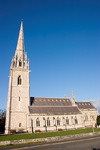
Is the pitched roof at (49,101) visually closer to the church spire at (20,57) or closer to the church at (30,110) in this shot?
the church at (30,110)

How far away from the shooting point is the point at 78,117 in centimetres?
4675

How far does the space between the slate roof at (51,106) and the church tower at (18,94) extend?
11.1ft

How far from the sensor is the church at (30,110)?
40.0m

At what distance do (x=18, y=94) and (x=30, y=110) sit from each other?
7052mm

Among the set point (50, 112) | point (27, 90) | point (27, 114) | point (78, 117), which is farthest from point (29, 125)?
point (78, 117)

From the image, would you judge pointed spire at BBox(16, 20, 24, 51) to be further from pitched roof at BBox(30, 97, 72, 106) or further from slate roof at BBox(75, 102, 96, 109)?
slate roof at BBox(75, 102, 96, 109)

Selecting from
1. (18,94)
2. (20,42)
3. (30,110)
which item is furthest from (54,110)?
(20,42)

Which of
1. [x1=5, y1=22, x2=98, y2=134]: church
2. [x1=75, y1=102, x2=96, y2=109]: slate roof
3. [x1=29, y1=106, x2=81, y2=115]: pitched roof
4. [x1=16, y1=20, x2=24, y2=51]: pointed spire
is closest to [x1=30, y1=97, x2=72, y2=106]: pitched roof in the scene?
[x1=5, y1=22, x2=98, y2=134]: church

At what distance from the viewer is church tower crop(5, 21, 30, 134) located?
39.8m

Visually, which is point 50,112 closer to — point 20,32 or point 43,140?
point 43,140

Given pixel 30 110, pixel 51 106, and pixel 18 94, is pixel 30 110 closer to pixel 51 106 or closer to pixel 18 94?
pixel 18 94

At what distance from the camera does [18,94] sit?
4406 cm

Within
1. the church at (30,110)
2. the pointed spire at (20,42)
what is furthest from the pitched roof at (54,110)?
the pointed spire at (20,42)

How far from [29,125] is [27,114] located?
3952 millimetres
